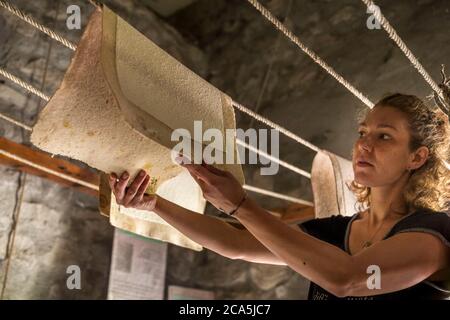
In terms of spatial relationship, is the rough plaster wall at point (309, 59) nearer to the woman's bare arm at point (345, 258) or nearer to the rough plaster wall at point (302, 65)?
the rough plaster wall at point (302, 65)

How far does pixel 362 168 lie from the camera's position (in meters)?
0.91

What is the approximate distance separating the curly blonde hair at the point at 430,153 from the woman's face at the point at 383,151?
0.02 m

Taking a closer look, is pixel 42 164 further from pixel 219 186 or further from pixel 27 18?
pixel 219 186

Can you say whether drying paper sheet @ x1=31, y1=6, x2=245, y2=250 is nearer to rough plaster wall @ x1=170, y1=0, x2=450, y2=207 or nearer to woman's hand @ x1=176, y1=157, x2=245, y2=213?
woman's hand @ x1=176, y1=157, x2=245, y2=213

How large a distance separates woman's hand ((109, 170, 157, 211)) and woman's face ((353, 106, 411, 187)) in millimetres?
373

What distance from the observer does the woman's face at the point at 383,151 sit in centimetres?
90

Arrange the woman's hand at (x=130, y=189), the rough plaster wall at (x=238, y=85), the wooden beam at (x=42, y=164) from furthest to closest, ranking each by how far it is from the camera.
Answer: the rough plaster wall at (x=238, y=85) → the wooden beam at (x=42, y=164) → the woman's hand at (x=130, y=189)

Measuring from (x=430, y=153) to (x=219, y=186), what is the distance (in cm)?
44

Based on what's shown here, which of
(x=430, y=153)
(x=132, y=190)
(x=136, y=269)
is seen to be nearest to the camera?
(x=132, y=190)

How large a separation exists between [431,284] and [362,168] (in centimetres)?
22

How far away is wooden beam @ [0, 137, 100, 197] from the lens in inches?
63.9

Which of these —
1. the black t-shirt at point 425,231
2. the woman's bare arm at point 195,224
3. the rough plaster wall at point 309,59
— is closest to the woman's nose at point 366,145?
the black t-shirt at point 425,231

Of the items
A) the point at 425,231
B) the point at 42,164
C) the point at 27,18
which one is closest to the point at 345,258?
the point at 425,231

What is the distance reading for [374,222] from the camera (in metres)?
0.93
